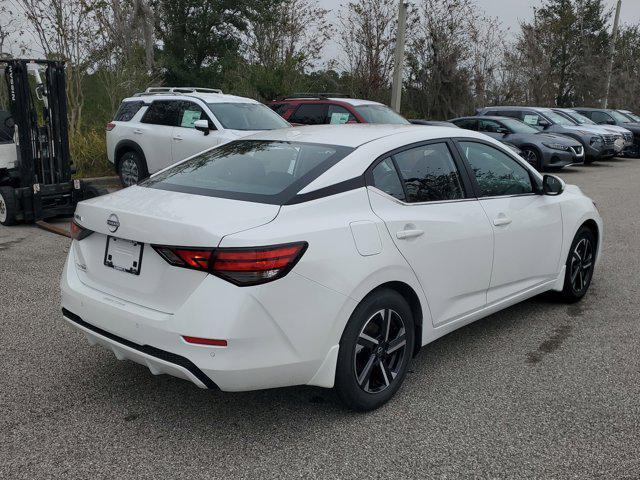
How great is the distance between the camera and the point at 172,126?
1072cm

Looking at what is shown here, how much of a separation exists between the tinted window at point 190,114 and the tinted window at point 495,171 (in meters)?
6.73

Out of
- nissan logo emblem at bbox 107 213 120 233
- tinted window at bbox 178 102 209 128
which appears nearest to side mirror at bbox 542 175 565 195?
nissan logo emblem at bbox 107 213 120 233

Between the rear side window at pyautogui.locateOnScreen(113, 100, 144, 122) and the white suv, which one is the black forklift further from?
the rear side window at pyautogui.locateOnScreen(113, 100, 144, 122)

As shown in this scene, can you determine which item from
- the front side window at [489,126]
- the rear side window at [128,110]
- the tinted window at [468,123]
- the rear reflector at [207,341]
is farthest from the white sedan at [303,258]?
the tinted window at [468,123]

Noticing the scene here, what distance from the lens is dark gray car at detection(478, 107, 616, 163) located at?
740 inches

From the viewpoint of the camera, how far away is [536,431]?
331 cm

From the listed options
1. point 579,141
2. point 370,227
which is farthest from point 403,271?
point 579,141

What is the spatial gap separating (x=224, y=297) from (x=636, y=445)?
2145mm

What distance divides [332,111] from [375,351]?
33.6 ft

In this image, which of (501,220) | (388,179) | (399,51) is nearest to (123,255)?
(388,179)

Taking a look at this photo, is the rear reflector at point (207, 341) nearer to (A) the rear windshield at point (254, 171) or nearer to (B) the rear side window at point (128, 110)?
(A) the rear windshield at point (254, 171)

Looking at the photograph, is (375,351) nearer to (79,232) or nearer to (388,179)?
(388,179)

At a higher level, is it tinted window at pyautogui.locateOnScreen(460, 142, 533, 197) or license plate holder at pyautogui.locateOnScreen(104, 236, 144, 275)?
tinted window at pyautogui.locateOnScreen(460, 142, 533, 197)

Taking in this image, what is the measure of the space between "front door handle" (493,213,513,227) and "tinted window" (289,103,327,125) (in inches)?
364
